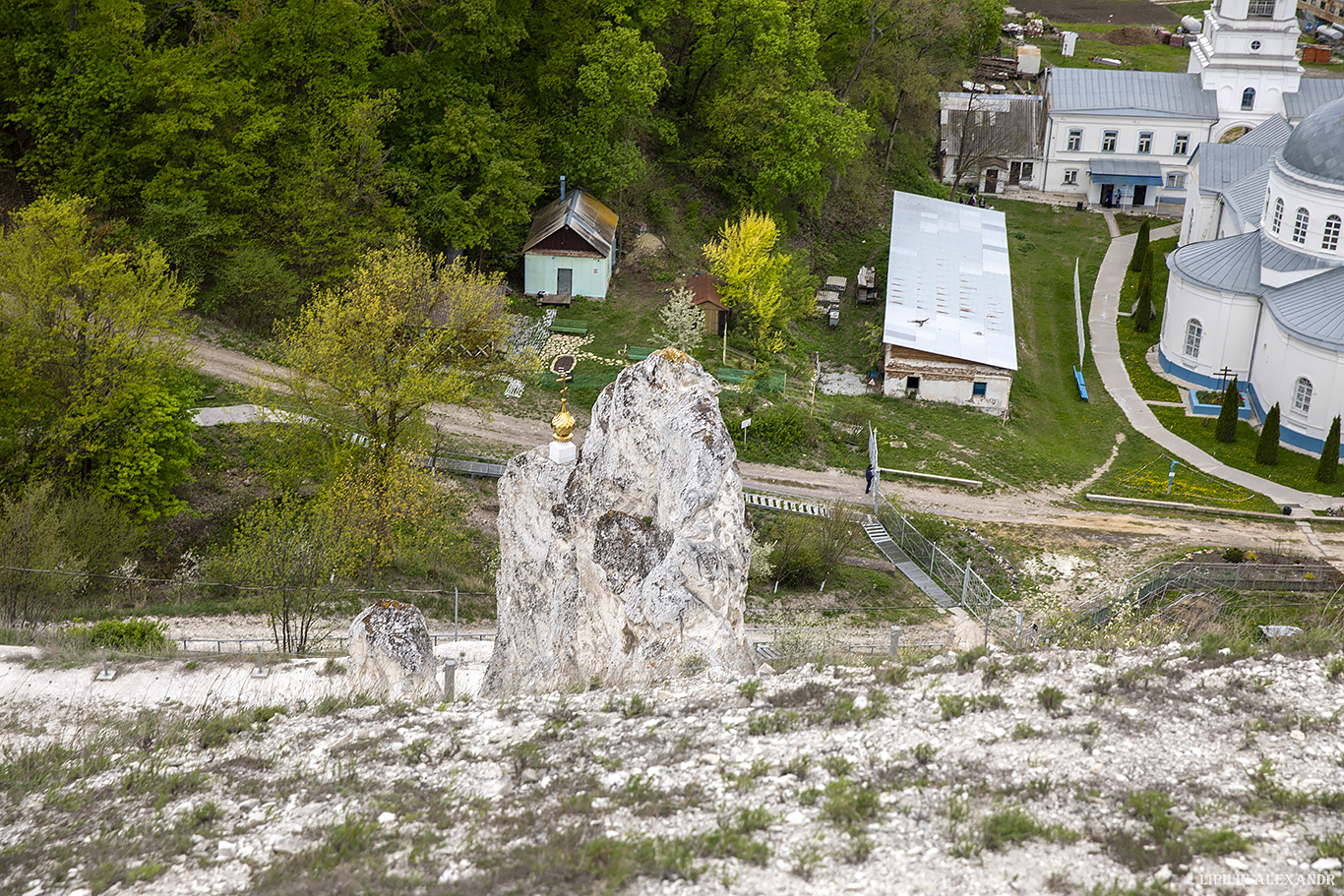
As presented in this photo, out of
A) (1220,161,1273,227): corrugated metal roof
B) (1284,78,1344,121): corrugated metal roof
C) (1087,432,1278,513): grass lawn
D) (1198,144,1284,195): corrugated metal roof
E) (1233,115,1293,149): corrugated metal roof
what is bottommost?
(1087,432,1278,513): grass lawn

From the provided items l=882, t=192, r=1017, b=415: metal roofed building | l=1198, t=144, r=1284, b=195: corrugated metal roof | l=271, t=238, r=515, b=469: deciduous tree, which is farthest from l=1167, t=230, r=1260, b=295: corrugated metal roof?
l=271, t=238, r=515, b=469: deciduous tree

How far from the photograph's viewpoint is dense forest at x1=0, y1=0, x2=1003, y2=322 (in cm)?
4525

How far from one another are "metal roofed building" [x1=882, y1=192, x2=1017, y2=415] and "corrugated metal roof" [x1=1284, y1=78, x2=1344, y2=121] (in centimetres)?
2127

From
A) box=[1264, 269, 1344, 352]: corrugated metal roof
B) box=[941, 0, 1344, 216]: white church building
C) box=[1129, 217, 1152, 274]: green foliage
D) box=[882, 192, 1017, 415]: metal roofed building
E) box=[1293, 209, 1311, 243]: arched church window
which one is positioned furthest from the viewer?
Result: box=[941, 0, 1344, 216]: white church building

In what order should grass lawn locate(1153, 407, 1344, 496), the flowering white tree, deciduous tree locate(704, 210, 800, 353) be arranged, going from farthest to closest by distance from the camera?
deciduous tree locate(704, 210, 800, 353)
the flowering white tree
grass lawn locate(1153, 407, 1344, 496)

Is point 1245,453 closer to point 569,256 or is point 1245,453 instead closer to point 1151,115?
point 569,256

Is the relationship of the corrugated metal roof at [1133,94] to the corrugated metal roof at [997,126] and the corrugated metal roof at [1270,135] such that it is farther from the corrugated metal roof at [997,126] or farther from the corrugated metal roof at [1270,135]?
the corrugated metal roof at [1270,135]

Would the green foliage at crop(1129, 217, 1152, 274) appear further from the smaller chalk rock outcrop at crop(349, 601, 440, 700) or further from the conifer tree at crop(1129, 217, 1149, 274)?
the smaller chalk rock outcrop at crop(349, 601, 440, 700)

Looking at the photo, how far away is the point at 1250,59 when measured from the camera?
75.4 m

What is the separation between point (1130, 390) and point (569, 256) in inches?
1095

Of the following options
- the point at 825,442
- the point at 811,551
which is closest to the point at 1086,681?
→ the point at 811,551

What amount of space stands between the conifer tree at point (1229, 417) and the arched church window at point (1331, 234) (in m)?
8.33

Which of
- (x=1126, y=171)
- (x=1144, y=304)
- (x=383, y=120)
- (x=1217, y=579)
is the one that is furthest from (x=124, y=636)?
(x=1126, y=171)

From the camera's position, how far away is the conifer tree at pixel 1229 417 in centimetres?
5138
